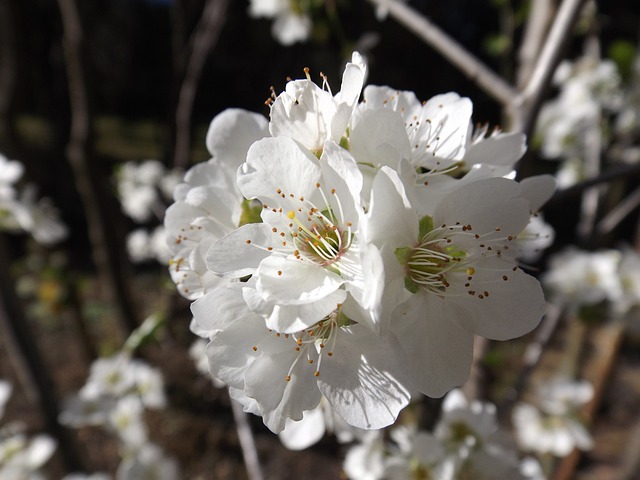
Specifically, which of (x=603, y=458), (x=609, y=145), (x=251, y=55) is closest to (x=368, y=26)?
(x=251, y=55)

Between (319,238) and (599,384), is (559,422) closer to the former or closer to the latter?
(599,384)

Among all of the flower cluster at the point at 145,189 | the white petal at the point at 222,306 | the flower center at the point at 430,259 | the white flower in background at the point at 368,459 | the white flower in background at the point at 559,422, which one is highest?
the flower center at the point at 430,259

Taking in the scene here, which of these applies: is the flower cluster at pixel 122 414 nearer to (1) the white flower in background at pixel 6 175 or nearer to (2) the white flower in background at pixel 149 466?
(2) the white flower in background at pixel 149 466

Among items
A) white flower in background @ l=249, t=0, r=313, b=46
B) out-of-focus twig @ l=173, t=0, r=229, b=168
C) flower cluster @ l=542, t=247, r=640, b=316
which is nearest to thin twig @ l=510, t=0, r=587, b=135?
flower cluster @ l=542, t=247, r=640, b=316

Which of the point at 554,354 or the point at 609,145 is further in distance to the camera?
the point at 554,354

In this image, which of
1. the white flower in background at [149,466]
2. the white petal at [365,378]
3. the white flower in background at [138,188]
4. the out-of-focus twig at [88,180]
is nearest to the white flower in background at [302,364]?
the white petal at [365,378]

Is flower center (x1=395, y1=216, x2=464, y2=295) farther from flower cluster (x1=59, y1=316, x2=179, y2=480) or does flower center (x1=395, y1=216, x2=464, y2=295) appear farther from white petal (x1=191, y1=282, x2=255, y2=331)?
flower cluster (x1=59, y1=316, x2=179, y2=480)

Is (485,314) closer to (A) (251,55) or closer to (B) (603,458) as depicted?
(B) (603,458)
